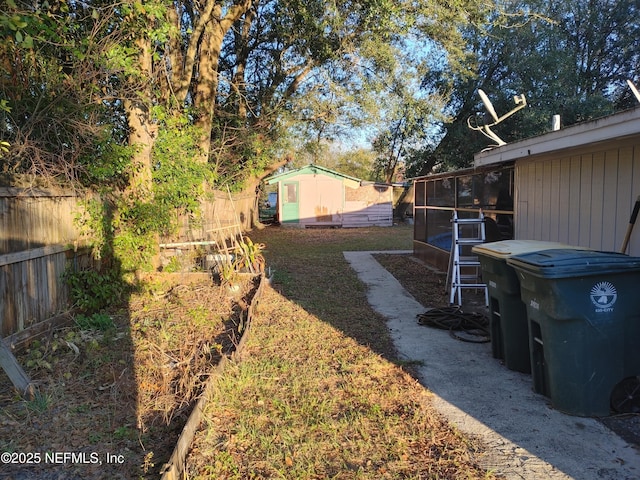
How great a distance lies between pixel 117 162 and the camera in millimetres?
6668

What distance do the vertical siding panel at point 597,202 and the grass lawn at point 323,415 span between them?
2.69 meters

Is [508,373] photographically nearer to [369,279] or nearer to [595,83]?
[369,279]

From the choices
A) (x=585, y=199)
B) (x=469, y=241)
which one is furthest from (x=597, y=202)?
(x=469, y=241)

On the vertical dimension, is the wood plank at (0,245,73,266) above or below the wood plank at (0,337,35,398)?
above

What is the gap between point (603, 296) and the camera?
3547 millimetres

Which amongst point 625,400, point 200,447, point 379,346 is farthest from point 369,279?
point 200,447

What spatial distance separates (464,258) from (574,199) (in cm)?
261

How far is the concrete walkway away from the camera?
300 cm

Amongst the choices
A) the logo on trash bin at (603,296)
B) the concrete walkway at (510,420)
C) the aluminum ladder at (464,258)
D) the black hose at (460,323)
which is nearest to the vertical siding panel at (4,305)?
the concrete walkway at (510,420)

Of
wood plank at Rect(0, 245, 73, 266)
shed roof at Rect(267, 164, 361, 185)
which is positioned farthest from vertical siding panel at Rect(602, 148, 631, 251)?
shed roof at Rect(267, 164, 361, 185)

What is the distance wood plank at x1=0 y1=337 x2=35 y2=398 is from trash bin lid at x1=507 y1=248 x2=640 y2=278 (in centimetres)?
421

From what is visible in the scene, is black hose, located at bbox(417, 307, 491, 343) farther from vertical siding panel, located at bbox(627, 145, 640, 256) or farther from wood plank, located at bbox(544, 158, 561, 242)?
vertical siding panel, located at bbox(627, 145, 640, 256)

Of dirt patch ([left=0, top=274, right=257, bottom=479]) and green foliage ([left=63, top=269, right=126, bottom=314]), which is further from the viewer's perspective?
green foliage ([left=63, top=269, right=126, bottom=314])

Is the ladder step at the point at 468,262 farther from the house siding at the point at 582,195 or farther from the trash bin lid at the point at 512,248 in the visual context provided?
the trash bin lid at the point at 512,248
